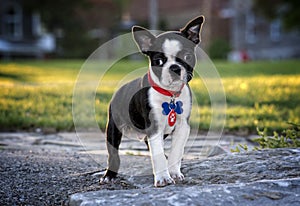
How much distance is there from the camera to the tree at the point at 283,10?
30141mm

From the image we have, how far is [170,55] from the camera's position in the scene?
10.5 ft

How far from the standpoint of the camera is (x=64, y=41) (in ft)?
100

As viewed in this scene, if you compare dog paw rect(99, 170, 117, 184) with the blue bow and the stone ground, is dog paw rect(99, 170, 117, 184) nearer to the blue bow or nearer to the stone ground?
the stone ground

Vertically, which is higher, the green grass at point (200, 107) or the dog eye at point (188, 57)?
the dog eye at point (188, 57)

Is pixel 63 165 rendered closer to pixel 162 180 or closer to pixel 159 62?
pixel 162 180

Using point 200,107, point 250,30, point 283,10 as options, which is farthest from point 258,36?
point 200,107

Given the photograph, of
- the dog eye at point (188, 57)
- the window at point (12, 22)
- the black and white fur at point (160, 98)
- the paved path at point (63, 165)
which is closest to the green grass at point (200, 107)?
the paved path at point (63, 165)

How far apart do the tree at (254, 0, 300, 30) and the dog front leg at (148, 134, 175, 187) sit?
1108 inches

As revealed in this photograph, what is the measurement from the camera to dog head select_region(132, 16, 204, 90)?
126 inches

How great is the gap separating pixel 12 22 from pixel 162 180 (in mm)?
29191

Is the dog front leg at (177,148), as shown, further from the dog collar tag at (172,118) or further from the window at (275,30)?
the window at (275,30)

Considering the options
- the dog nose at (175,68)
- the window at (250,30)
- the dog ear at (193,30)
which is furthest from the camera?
the window at (250,30)

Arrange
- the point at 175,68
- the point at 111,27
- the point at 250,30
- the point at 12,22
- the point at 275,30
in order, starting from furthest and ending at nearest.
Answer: the point at 250,30, the point at 275,30, the point at 111,27, the point at 12,22, the point at 175,68

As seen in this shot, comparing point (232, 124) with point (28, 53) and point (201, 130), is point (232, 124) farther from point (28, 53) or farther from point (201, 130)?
point (28, 53)
